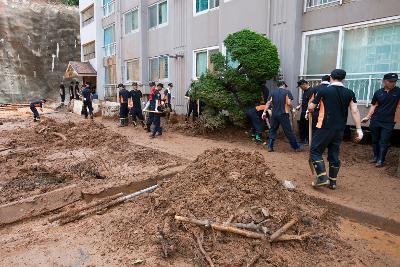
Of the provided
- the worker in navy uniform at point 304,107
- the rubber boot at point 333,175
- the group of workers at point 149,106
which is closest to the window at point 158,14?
the group of workers at point 149,106

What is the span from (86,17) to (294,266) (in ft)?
96.6

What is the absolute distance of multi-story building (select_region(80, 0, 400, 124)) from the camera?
760 cm

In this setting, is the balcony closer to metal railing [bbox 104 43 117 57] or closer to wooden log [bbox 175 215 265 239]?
wooden log [bbox 175 215 265 239]

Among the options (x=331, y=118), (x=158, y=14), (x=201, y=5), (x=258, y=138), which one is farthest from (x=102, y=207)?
(x=158, y=14)

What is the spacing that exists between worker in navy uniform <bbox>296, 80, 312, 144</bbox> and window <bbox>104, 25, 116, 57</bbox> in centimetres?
1699

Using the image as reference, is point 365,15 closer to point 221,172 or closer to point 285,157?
point 285,157

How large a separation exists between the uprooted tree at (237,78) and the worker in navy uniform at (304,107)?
118cm

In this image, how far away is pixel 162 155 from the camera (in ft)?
24.9

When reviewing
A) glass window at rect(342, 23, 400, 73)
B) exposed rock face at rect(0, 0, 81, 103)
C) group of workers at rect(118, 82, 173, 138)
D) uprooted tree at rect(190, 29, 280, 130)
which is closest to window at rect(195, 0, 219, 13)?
group of workers at rect(118, 82, 173, 138)

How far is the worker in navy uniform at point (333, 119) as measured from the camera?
4.75 meters

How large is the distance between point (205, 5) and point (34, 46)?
89.5 ft

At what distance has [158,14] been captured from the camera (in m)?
16.5

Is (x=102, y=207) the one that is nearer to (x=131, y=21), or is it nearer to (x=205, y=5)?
(x=205, y=5)

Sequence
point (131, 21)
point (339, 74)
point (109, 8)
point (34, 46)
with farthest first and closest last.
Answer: point (34, 46), point (109, 8), point (131, 21), point (339, 74)
